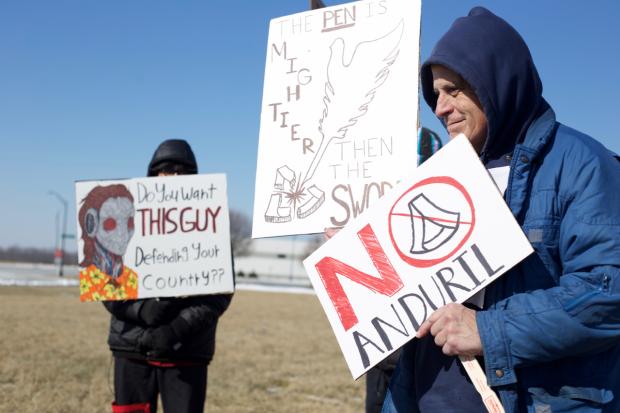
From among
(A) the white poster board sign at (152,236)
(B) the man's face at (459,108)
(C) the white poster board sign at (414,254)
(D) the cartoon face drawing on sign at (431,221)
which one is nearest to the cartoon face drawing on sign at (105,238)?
(A) the white poster board sign at (152,236)

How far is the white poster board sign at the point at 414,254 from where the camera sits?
1.59m

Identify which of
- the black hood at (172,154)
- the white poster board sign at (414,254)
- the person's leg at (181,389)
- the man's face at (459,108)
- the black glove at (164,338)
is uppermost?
the black hood at (172,154)

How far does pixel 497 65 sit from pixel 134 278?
231 centimetres

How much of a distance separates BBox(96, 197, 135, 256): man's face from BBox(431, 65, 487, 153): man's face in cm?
211

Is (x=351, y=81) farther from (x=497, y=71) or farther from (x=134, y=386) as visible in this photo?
(x=134, y=386)

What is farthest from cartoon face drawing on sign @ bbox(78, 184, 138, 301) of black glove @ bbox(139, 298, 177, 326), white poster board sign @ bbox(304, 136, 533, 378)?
white poster board sign @ bbox(304, 136, 533, 378)

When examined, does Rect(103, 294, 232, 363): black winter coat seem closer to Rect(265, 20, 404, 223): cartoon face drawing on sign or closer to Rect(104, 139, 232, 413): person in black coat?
Rect(104, 139, 232, 413): person in black coat

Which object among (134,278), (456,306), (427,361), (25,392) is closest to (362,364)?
(427,361)

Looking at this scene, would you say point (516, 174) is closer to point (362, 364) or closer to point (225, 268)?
point (362, 364)

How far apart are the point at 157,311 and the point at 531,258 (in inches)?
88.4

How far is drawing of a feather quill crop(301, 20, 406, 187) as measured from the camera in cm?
214

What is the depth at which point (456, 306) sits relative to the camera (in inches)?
61.4

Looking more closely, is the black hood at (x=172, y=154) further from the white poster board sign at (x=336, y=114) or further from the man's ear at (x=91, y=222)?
the white poster board sign at (x=336, y=114)

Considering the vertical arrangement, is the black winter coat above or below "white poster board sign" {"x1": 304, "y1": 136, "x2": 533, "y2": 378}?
below
